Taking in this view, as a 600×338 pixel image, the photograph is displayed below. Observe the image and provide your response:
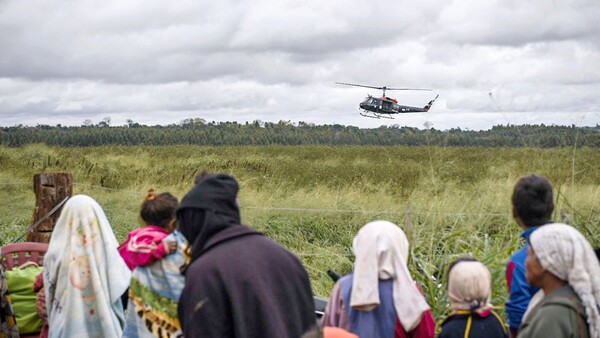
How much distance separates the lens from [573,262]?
2859 mm

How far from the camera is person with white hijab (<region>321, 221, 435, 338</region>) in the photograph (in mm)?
3217

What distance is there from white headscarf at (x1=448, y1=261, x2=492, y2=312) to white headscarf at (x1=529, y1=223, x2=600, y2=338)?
1.01 feet

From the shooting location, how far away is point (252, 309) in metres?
2.92

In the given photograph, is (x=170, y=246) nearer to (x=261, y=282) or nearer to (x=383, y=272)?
(x=261, y=282)

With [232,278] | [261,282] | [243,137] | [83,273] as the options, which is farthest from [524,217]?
[243,137]

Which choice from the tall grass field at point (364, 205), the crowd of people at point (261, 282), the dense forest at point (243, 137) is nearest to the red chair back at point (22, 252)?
the crowd of people at point (261, 282)

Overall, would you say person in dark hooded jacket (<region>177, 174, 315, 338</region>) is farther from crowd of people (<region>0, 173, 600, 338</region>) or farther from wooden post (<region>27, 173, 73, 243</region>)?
wooden post (<region>27, 173, 73, 243</region>)

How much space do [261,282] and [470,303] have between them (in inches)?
36.2

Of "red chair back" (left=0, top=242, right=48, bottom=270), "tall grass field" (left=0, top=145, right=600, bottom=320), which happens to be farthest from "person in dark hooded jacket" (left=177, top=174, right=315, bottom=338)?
"red chair back" (left=0, top=242, right=48, bottom=270)

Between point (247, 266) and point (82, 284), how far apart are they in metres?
1.42

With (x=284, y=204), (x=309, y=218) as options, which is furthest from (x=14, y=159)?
(x=309, y=218)

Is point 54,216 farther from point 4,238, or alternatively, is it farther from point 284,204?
point 284,204

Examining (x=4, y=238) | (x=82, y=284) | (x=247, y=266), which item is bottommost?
(x=4, y=238)

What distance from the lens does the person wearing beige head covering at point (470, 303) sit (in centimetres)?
313
